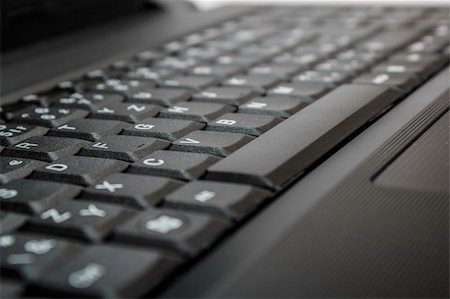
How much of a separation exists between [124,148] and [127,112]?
0.07 metres

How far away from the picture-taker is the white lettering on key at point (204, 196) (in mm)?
261

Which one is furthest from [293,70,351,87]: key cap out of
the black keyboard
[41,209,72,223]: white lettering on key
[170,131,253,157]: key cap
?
[41,209,72,223]: white lettering on key

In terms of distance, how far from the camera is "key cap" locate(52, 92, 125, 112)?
42 cm

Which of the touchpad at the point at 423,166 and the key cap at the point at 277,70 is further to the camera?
the key cap at the point at 277,70

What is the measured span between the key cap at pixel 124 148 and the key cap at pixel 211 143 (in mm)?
10

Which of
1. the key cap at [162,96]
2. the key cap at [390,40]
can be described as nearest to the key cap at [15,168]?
the key cap at [162,96]

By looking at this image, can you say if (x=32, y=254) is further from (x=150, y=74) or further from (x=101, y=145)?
(x=150, y=74)

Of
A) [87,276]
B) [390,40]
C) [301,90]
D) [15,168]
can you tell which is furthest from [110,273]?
[390,40]

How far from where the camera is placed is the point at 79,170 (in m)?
0.30

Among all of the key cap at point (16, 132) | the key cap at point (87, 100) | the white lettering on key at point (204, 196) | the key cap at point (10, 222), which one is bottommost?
the key cap at point (10, 222)

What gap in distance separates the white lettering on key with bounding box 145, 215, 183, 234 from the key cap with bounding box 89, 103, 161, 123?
14 centimetres

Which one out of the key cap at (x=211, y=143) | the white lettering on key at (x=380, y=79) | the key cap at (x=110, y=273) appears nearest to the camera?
the key cap at (x=110, y=273)

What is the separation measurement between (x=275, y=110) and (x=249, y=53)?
16cm

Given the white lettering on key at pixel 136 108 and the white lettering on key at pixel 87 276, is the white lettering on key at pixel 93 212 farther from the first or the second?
the white lettering on key at pixel 136 108
